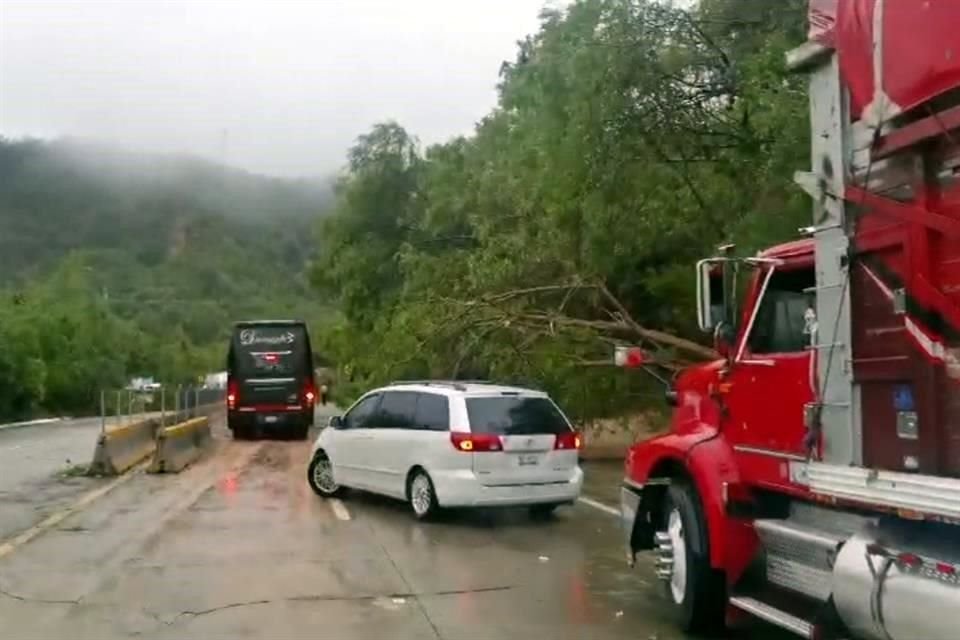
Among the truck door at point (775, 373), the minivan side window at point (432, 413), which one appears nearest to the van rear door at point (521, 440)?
the minivan side window at point (432, 413)

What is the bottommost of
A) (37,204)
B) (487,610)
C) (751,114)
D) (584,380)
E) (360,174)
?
(487,610)

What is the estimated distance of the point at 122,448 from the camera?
22156 mm

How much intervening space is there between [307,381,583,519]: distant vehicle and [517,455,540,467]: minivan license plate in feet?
0.04

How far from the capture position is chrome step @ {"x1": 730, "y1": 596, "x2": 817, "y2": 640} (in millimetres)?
6816

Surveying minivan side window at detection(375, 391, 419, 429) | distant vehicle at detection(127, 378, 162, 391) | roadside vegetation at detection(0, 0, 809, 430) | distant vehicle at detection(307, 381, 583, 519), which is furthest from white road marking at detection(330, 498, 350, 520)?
distant vehicle at detection(127, 378, 162, 391)

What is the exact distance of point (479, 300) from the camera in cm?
2167

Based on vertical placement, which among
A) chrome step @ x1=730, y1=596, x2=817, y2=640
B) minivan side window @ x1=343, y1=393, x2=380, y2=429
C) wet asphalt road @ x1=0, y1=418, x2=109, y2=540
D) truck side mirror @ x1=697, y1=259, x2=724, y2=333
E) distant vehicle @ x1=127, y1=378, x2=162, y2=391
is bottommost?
Answer: wet asphalt road @ x1=0, y1=418, x2=109, y2=540

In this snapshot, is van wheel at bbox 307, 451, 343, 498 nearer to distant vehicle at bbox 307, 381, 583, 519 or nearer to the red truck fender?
distant vehicle at bbox 307, 381, 583, 519

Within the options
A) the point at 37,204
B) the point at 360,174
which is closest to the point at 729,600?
the point at 360,174

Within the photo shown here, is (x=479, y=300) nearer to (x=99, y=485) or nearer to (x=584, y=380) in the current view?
(x=584, y=380)

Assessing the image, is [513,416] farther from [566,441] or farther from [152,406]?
[152,406]

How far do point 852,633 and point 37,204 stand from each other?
123557 mm

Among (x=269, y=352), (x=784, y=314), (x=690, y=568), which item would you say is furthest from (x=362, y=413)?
(x=269, y=352)

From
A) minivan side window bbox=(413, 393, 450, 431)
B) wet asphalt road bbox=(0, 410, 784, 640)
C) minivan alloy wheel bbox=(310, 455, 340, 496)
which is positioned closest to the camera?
wet asphalt road bbox=(0, 410, 784, 640)
